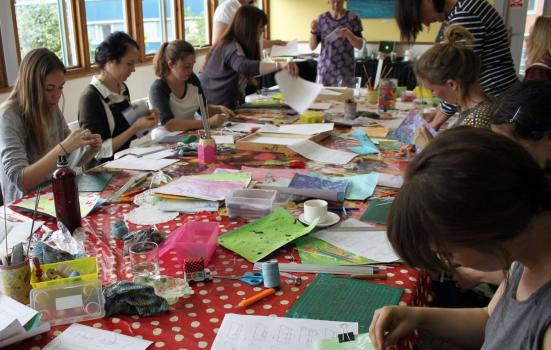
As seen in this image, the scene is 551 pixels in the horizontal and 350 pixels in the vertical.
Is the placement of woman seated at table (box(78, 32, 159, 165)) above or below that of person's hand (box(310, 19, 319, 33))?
below

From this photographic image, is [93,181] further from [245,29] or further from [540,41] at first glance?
[540,41]

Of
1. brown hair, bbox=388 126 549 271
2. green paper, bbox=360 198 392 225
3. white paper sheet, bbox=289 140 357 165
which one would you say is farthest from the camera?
white paper sheet, bbox=289 140 357 165

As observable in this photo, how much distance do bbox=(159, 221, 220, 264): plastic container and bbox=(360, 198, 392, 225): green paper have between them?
0.46 meters

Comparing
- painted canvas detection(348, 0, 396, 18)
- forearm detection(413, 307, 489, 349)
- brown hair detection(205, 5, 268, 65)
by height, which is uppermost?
painted canvas detection(348, 0, 396, 18)

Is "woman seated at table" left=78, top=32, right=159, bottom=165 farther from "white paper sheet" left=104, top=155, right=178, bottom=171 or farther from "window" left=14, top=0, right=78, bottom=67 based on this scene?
"window" left=14, top=0, right=78, bottom=67

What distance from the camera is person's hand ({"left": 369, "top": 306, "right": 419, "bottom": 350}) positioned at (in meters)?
0.94

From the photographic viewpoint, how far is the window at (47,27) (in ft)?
11.8

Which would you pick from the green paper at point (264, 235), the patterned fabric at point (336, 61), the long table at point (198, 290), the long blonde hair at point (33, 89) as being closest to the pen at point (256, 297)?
the long table at point (198, 290)

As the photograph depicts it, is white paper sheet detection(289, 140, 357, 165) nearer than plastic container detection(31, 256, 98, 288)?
No

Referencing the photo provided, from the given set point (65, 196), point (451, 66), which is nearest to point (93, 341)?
point (65, 196)

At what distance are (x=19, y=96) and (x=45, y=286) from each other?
48.7 inches

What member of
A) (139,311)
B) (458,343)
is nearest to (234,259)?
(139,311)

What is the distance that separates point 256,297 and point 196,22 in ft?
17.7

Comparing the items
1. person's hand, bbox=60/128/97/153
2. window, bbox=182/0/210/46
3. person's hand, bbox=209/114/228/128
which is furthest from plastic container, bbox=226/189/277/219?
window, bbox=182/0/210/46
